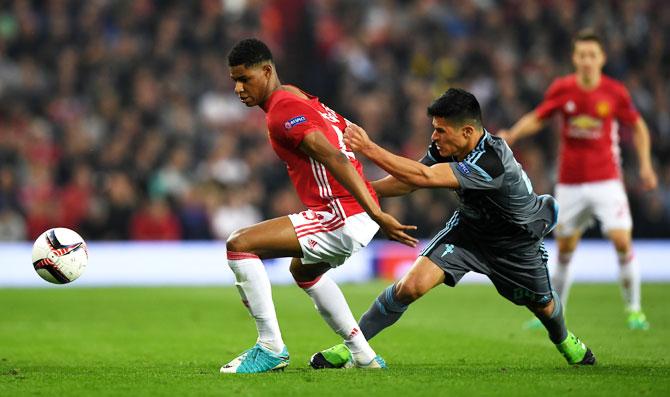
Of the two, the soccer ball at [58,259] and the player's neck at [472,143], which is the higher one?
the player's neck at [472,143]

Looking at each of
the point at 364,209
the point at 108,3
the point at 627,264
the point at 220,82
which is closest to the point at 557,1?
the point at 220,82

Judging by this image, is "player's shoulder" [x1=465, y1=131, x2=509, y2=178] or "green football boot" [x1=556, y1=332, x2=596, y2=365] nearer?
"player's shoulder" [x1=465, y1=131, x2=509, y2=178]

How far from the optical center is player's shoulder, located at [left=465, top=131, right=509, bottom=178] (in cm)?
675

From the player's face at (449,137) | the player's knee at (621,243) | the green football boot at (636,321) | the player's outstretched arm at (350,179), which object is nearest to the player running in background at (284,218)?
the player's outstretched arm at (350,179)

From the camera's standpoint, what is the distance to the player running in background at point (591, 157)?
10508 mm

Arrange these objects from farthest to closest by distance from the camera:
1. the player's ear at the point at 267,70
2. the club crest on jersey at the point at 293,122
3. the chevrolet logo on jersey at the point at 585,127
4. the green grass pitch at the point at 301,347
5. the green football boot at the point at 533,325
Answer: the chevrolet logo on jersey at the point at 585,127
the green football boot at the point at 533,325
the player's ear at the point at 267,70
the club crest on jersey at the point at 293,122
the green grass pitch at the point at 301,347

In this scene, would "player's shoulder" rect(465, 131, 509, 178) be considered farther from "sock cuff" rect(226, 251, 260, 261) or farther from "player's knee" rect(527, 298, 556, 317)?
"sock cuff" rect(226, 251, 260, 261)

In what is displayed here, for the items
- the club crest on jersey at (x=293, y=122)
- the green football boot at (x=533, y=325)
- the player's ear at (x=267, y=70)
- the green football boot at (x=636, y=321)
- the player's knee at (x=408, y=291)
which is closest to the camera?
the club crest on jersey at (x=293, y=122)

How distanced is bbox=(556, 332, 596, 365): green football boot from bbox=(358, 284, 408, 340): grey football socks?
3.79 feet

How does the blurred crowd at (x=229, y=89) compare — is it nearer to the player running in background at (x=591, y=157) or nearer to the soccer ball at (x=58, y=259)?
the player running in background at (x=591, y=157)

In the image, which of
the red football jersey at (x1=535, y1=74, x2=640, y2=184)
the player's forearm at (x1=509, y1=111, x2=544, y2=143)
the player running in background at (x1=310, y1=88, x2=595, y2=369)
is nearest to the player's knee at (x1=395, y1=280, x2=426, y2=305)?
the player running in background at (x1=310, y1=88, x2=595, y2=369)

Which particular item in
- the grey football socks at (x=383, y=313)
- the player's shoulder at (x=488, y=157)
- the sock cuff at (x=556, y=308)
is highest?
the player's shoulder at (x=488, y=157)

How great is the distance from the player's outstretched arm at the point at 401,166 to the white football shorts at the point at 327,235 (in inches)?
18.2

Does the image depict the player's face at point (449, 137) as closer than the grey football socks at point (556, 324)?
Yes
